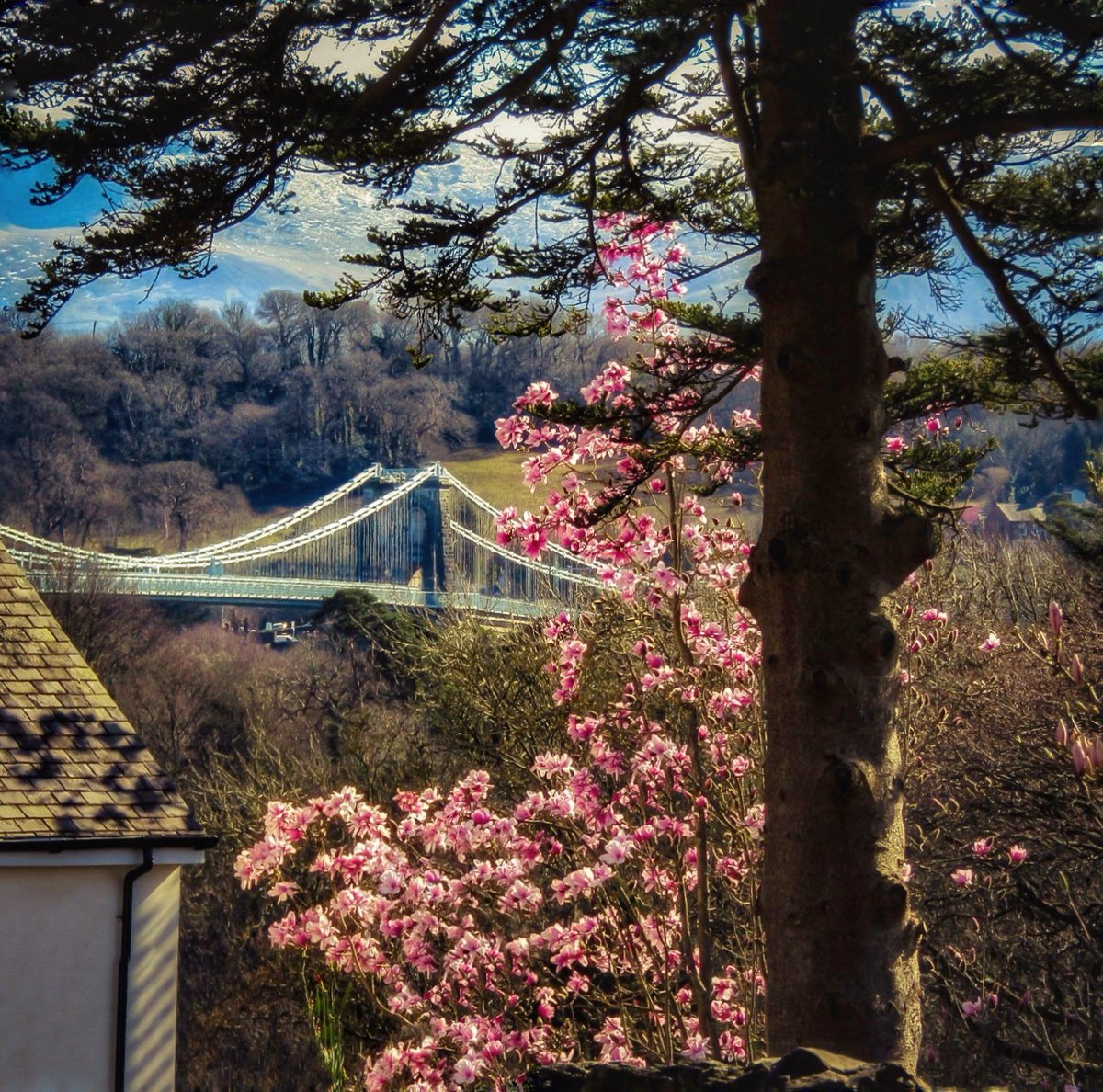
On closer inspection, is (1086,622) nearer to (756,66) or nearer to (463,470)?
(756,66)

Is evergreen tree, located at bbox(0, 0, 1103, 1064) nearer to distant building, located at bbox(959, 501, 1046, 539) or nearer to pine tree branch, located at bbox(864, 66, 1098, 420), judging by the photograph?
pine tree branch, located at bbox(864, 66, 1098, 420)

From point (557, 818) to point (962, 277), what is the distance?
2550mm

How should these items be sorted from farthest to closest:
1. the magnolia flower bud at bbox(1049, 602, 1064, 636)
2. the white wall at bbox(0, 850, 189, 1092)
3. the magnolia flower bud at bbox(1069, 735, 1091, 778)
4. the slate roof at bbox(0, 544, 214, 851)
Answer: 1. the slate roof at bbox(0, 544, 214, 851)
2. the white wall at bbox(0, 850, 189, 1092)
3. the magnolia flower bud at bbox(1049, 602, 1064, 636)
4. the magnolia flower bud at bbox(1069, 735, 1091, 778)

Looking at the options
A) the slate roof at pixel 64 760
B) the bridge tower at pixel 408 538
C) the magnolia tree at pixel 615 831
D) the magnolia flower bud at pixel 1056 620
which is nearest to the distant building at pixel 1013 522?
the bridge tower at pixel 408 538

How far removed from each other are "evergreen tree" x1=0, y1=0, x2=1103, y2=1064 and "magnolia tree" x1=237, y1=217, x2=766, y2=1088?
2.67ft

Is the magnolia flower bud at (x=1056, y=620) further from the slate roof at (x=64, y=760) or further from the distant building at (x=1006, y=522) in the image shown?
the distant building at (x=1006, y=522)

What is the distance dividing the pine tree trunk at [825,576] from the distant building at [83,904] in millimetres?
4980

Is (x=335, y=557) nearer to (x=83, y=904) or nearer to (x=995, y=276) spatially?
(x=83, y=904)

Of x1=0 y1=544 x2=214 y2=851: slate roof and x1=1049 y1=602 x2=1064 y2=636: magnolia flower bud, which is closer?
x1=1049 y1=602 x2=1064 y2=636: magnolia flower bud

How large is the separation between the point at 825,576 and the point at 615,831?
216 cm

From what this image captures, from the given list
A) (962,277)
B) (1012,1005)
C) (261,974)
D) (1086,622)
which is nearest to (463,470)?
(261,974)

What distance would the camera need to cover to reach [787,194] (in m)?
3.47

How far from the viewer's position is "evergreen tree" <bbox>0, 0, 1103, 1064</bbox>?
3.20m

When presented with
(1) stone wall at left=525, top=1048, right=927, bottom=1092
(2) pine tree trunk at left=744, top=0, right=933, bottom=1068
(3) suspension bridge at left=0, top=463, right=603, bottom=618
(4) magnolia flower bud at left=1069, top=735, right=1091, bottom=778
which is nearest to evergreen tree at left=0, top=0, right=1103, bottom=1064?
(2) pine tree trunk at left=744, top=0, right=933, bottom=1068
